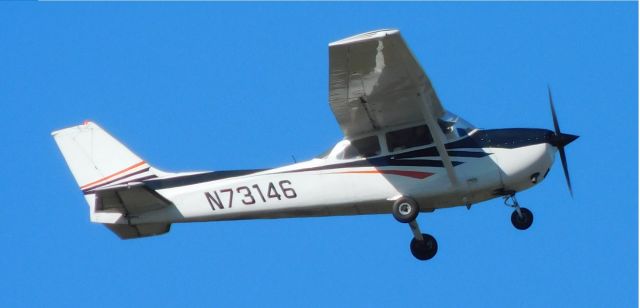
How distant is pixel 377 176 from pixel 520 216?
2.16 m

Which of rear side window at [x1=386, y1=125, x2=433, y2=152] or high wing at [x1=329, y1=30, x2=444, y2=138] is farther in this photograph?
rear side window at [x1=386, y1=125, x2=433, y2=152]

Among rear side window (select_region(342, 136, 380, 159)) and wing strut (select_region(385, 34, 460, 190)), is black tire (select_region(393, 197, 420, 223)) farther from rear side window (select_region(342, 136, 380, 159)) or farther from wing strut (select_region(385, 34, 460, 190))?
rear side window (select_region(342, 136, 380, 159))

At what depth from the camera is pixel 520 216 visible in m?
17.6

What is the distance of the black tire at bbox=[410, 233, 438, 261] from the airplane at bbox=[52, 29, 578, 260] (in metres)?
0.02

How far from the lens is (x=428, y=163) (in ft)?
57.4

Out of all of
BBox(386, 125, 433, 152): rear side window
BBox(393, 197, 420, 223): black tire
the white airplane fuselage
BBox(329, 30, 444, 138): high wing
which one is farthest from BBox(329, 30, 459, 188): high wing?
BBox(393, 197, 420, 223): black tire

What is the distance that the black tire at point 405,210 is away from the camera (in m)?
17.4

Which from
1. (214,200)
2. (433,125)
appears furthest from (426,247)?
(214,200)

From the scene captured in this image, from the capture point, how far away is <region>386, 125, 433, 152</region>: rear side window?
17.7 meters

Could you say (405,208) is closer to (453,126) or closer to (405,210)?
(405,210)

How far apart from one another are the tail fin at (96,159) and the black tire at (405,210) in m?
3.95

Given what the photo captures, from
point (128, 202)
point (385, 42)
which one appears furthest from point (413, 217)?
point (128, 202)

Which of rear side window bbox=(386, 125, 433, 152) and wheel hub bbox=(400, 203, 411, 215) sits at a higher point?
rear side window bbox=(386, 125, 433, 152)

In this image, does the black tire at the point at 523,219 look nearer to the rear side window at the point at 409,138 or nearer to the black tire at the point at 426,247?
the black tire at the point at 426,247
